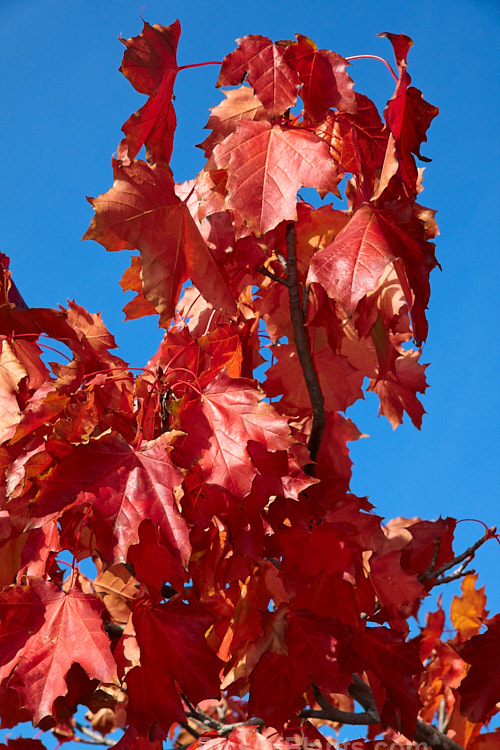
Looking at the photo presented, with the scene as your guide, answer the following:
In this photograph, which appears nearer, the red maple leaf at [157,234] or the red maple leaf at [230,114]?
the red maple leaf at [157,234]

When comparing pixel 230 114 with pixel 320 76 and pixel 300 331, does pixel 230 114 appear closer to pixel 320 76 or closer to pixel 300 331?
pixel 320 76

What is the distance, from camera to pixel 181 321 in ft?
7.50

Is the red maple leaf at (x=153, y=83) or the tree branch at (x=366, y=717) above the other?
the red maple leaf at (x=153, y=83)

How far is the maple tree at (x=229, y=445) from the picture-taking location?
1.42 metres

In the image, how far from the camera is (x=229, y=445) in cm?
146

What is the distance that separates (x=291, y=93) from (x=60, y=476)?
0.96 meters

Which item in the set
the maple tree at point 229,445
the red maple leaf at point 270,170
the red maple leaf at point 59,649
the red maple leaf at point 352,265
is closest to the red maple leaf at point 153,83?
the maple tree at point 229,445

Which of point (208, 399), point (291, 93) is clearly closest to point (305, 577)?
point (208, 399)

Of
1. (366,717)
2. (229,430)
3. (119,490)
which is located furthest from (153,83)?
(366,717)

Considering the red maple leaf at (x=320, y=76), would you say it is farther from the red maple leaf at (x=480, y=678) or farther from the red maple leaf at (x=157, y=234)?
the red maple leaf at (x=480, y=678)

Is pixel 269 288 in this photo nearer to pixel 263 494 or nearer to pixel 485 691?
pixel 263 494

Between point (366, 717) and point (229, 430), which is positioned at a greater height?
point (229, 430)

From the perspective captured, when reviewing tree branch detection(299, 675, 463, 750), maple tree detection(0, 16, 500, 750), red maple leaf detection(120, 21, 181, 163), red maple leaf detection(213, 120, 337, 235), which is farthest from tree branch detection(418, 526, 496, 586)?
red maple leaf detection(120, 21, 181, 163)

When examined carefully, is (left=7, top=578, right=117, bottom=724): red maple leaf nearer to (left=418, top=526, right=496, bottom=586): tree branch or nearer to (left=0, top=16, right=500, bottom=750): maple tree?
(left=0, top=16, right=500, bottom=750): maple tree
